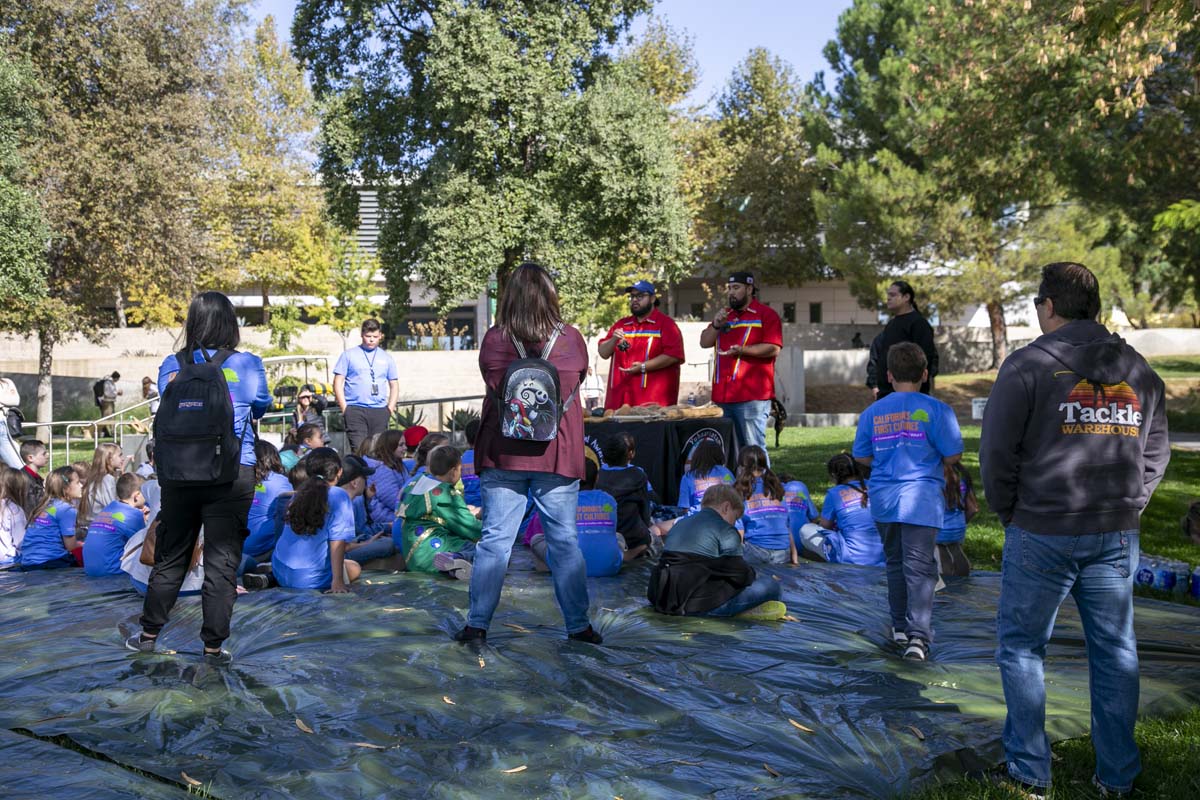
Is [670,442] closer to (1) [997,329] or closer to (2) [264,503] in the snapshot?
(2) [264,503]

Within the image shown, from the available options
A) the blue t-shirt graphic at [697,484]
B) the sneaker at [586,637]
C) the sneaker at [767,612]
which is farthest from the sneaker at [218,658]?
the blue t-shirt graphic at [697,484]

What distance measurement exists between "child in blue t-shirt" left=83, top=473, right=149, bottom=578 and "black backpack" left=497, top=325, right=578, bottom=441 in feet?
12.4

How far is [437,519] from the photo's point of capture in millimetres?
7402

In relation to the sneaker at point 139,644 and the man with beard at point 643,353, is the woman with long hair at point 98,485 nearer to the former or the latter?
the sneaker at point 139,644

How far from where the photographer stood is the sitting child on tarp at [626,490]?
25.9ft

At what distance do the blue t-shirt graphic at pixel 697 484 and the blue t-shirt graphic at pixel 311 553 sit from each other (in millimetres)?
2782

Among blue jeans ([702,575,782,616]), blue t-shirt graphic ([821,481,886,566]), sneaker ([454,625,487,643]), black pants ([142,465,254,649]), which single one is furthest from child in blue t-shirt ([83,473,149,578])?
blue t-shirt graphic ([821,481,886,566])

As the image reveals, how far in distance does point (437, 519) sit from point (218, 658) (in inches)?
91.7

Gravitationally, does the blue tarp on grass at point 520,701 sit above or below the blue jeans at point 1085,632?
below

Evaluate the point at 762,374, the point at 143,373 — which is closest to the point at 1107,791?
the point at 762,374

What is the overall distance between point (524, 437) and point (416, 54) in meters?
19.4

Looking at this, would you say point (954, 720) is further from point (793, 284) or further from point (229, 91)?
point (793, 284)

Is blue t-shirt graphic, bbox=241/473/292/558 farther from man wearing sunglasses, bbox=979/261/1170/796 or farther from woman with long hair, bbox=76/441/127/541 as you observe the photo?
man wearing sunglasses, bbox=979/261/1170/796

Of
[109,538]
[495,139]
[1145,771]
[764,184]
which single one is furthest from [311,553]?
[764,184]
